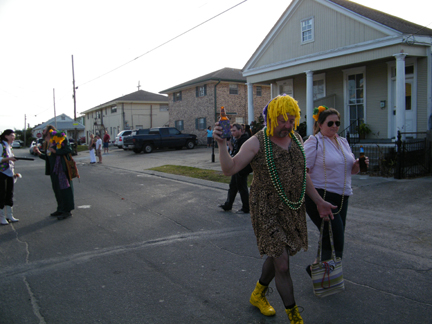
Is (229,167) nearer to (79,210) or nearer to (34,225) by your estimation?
(34,225)

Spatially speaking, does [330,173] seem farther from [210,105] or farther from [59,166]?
[210,105]

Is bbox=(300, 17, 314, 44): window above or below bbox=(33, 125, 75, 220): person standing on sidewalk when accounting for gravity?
above

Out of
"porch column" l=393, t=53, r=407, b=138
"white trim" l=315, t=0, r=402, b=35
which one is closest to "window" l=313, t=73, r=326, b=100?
"white trim" l=315, t=0, r=402, b=35

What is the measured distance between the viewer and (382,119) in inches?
597

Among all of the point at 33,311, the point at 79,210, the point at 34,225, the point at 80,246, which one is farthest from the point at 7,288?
the point at 79,210

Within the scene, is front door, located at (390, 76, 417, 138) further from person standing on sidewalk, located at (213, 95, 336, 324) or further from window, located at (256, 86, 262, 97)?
window, located at (256, 86, 262, 97)

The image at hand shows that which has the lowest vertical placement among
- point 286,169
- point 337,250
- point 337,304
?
point 337,304

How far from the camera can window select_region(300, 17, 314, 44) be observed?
16.5 m

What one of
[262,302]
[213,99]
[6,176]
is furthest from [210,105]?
[262,302]

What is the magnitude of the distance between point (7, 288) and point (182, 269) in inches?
76.9

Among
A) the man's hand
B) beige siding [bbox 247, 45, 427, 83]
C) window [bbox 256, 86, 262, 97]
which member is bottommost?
the man's hand

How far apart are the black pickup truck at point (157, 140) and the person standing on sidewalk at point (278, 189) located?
24127mm

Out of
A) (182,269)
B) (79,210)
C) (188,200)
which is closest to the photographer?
(182,269)

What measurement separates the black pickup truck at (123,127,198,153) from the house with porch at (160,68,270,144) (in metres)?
2.85
